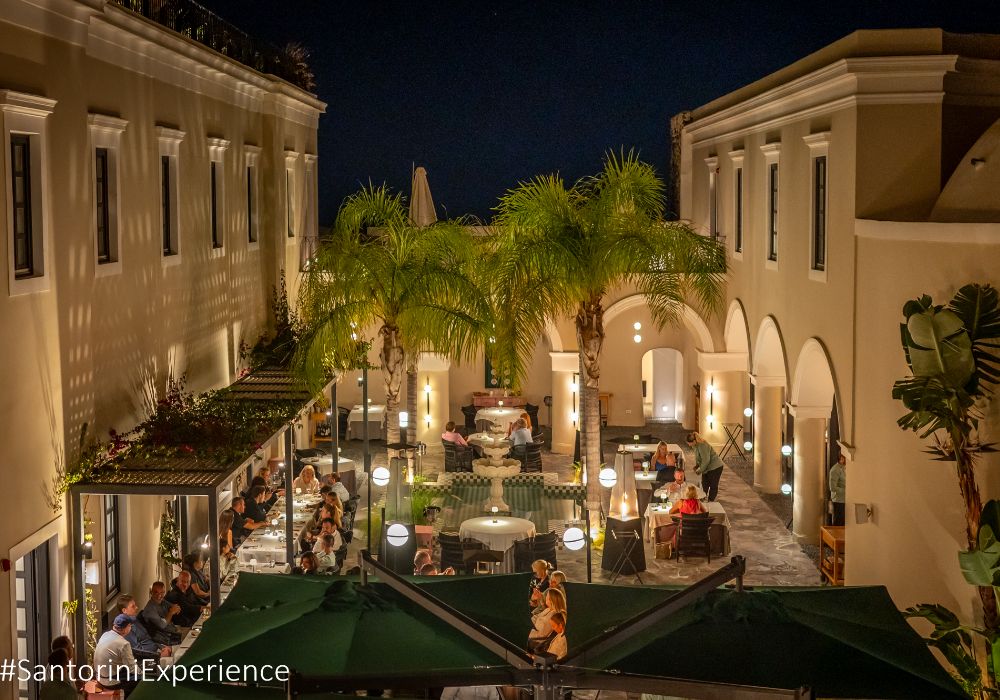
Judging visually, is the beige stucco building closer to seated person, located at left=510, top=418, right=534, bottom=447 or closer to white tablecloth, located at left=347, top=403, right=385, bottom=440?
seated person, located at left=510, top=418, right=534, bottom=447

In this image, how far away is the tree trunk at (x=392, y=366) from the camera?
21.8 meters

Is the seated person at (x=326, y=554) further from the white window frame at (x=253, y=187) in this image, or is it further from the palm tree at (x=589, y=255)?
the white window frame at (x=253, y=187)

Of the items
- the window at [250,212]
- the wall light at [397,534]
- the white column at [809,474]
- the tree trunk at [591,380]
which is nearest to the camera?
the wall light at [397,534]

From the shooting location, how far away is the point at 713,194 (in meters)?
27.5

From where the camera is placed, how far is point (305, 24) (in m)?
36.6

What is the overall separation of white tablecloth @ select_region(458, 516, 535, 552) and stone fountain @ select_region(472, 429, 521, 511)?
12.5 ft

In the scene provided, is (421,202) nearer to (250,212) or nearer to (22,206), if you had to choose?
(250,212)

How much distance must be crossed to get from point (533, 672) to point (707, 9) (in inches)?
1284

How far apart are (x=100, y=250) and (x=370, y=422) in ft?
48.2

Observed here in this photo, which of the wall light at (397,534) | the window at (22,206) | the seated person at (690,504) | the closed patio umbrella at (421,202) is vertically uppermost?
the closed patio umbrella at (421,202)

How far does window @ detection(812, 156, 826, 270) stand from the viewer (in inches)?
741

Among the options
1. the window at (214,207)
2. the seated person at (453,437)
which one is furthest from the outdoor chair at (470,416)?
the window at (214,207)

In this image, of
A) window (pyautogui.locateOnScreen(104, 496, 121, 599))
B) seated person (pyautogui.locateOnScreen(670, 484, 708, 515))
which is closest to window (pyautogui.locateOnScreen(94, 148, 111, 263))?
window (pyautogui.locateOnScreen(104, 496, 121, 599))

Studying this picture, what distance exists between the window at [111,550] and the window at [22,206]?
148 inches
